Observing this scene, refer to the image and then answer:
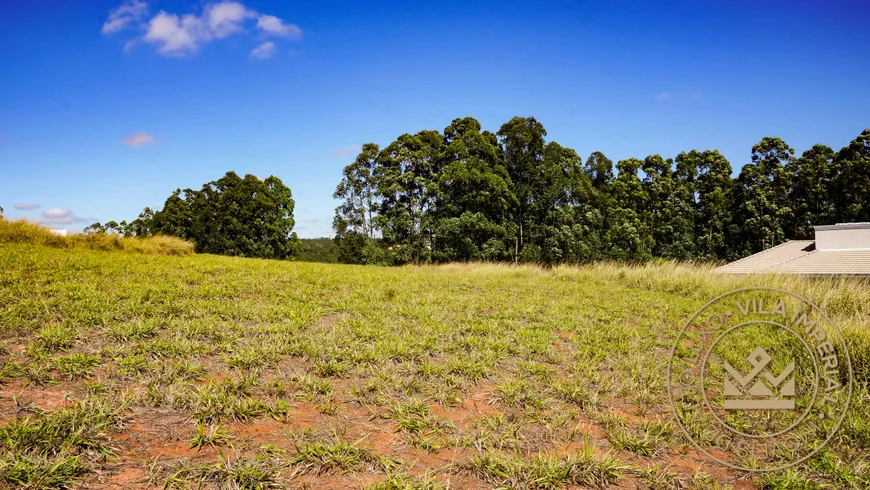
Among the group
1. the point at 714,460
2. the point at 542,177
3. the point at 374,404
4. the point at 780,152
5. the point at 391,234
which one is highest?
the point at 780,152

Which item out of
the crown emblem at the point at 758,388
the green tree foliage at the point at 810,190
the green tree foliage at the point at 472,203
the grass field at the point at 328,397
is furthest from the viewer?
Result: the green tree foliage at the point at 810,190

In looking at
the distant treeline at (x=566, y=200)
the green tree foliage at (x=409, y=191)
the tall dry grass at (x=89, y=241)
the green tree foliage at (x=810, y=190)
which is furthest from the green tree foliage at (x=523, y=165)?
the green tree foliage at (x=810, y=190)

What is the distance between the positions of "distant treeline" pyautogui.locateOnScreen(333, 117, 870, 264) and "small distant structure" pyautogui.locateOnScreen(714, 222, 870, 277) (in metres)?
9.87

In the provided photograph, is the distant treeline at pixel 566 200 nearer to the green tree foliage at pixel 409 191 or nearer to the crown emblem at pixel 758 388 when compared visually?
the green tree foliage at pixel 409 191

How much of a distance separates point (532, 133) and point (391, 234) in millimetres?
11137

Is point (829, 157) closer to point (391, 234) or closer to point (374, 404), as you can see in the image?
point (391, 234)

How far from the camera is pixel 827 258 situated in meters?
14.9

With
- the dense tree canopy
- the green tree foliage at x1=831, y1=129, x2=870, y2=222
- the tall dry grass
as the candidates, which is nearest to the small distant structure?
the green tree foliage at x1=831, y1=129, x2=870, y2=222

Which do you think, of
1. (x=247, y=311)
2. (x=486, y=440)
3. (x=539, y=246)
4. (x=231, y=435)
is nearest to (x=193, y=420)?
(x=231, y=435)

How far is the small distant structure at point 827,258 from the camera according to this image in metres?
12.9

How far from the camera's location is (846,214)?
94.5ft

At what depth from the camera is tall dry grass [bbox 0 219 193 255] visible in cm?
994

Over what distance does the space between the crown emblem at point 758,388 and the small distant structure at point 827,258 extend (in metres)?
10.1

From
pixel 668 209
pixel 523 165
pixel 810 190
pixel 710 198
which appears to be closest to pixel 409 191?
pixel 523 165
